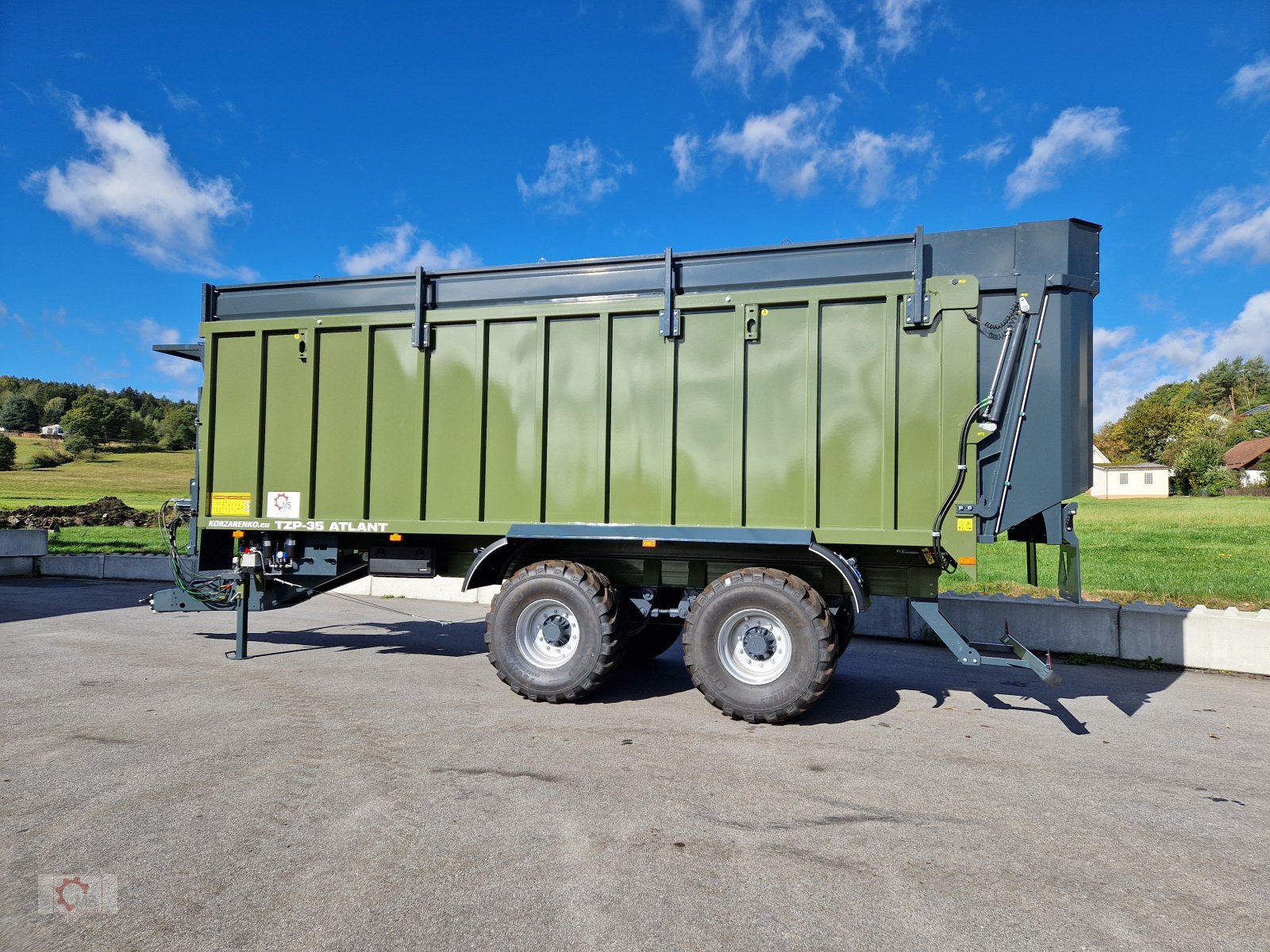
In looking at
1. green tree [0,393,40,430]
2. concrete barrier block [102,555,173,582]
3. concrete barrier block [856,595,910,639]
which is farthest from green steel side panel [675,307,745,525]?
green tree [0,393,40,430]

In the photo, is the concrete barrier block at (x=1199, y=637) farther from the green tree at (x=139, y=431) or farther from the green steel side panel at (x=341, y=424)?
the green tree at (x=139, y=431)

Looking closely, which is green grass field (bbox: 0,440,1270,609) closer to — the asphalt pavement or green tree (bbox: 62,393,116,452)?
the asphalt pavement

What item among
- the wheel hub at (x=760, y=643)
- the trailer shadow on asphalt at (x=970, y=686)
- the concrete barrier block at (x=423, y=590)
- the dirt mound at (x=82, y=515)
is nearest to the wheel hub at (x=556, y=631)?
the wheel hub at (x=760, y=643)

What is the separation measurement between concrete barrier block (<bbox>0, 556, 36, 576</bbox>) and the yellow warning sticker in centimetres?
1118

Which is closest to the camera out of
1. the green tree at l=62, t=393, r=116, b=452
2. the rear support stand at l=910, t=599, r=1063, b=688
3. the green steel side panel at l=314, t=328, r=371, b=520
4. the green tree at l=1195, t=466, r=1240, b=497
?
the rear support stand at l=910, t=599, r=1063, b=688

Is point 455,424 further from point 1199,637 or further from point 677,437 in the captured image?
point 1199,637

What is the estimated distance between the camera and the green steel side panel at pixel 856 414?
5395 millimetres

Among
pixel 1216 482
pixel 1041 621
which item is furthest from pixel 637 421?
pixel 1216 482

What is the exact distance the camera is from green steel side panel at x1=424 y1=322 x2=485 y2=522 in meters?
6.24

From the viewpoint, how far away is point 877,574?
584cm

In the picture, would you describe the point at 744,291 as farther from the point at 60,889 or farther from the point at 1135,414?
the point at 1135,414

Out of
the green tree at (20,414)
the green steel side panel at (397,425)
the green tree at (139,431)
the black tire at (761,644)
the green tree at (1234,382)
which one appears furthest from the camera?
the green tree at (1234,382)

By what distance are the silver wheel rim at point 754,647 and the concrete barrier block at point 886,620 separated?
3.69 m

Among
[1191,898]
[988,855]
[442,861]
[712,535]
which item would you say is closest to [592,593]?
[712,535]
